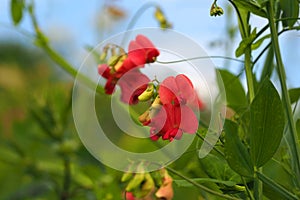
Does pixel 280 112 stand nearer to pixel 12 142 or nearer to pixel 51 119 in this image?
pixel 51 119

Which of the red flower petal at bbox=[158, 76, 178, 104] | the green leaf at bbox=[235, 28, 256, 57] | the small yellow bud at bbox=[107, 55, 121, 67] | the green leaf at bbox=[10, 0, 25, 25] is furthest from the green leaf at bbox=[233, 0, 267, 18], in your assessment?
the green leaf at bbox=[10, 0, 25, 25]

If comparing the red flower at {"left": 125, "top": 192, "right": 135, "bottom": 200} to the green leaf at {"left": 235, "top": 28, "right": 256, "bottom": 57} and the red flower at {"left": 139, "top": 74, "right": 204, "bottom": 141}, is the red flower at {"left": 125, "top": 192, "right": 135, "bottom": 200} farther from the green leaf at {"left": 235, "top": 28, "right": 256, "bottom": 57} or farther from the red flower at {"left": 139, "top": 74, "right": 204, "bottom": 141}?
the green leaf at {"left": 235, "top": 28, "right": 256, "bottom": 57}

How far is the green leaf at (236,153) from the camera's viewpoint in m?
0.76

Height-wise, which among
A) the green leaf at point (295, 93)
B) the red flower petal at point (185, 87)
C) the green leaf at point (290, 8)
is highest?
the green leaf at point (290, 8)

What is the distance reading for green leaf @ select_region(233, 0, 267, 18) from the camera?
2.64ft

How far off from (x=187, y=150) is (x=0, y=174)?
58.0 inches

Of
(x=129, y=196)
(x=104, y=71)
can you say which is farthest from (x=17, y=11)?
(x=129, y=196)

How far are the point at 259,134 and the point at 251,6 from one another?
0.54ft

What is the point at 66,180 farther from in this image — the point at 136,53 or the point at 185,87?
the point at 185,87

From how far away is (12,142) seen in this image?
1.97 meters

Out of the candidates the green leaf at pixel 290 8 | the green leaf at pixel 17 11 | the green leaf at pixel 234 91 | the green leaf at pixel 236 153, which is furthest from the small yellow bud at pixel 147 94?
the green leaf at pixel 17 11

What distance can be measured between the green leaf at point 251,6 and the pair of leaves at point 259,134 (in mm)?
122

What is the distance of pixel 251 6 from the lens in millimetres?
815

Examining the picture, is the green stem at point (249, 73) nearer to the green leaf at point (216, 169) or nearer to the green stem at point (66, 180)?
the green leaf at point (216, 169)
